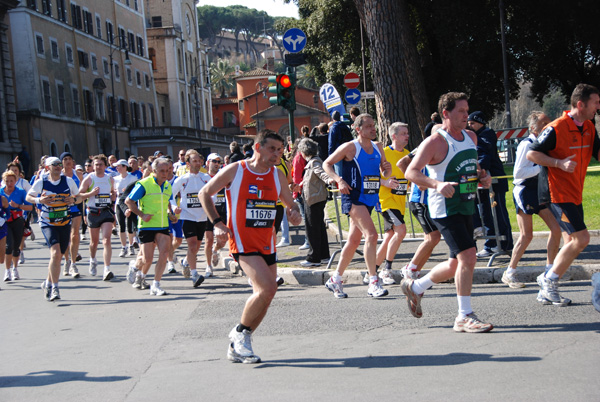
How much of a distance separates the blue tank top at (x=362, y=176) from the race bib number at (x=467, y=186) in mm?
2153

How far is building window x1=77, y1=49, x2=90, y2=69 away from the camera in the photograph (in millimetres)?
51625

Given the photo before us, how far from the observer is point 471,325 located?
21.5 ft

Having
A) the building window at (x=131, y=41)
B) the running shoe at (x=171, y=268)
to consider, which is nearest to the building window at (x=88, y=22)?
the building window at (x=131, y=41)

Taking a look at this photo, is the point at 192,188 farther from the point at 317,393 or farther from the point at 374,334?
the point at 317,393

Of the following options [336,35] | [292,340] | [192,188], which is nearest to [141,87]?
[336,35]

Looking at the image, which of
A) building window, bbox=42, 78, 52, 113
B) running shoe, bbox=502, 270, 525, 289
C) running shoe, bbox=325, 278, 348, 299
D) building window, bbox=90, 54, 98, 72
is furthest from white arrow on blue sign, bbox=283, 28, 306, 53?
building window, bbox=90, 54, 98, 72

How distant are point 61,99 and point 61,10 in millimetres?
6071

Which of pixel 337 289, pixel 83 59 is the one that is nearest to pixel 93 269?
Result: pixel 337 289

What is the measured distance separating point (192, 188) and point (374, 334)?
5.36m

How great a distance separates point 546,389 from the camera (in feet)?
15.7

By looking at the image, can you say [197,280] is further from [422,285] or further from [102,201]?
[422,285]

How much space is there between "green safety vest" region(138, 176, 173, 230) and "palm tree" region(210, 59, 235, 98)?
109 m

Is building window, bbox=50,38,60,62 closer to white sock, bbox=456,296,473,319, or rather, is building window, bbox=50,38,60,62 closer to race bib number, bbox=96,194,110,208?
race bib number, bbox=96,194,110,208

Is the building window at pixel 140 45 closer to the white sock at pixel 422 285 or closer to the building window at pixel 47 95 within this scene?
the building window at pixel 47 95
